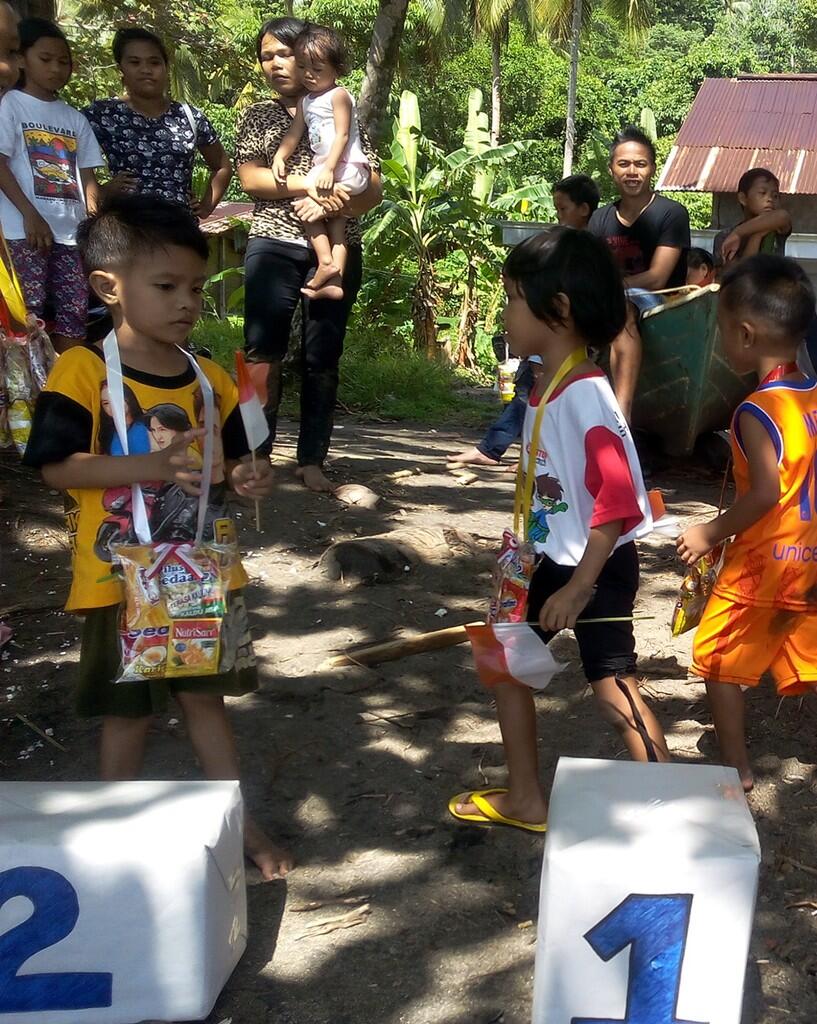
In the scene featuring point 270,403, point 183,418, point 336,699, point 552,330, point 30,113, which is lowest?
point 336,699

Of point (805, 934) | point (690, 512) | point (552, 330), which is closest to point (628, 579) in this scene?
point (552, 330)

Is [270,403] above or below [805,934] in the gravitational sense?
above

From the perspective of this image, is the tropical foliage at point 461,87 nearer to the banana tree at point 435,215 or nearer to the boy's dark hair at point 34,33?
the banana tree at point 435,215

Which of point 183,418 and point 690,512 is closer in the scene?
point 183,418

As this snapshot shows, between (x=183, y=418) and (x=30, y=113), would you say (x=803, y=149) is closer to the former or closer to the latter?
(x=30, y=113)

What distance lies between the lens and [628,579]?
2998 millimetres

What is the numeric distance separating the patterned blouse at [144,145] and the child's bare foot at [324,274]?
2.43ft

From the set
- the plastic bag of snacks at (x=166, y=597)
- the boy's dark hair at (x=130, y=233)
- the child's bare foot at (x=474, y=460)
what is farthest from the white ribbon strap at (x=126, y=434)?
the child's bare foot at (x=474, y=460)

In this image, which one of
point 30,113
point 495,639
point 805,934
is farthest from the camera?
point 30,113

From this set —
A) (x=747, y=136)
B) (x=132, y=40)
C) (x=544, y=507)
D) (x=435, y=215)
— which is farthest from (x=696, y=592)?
(x=747, y=136)

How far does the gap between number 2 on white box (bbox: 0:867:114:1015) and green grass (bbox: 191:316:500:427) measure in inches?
275

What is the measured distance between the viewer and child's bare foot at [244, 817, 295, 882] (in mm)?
2875

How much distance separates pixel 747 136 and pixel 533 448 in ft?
46.2

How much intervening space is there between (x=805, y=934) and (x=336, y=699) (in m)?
1.69
